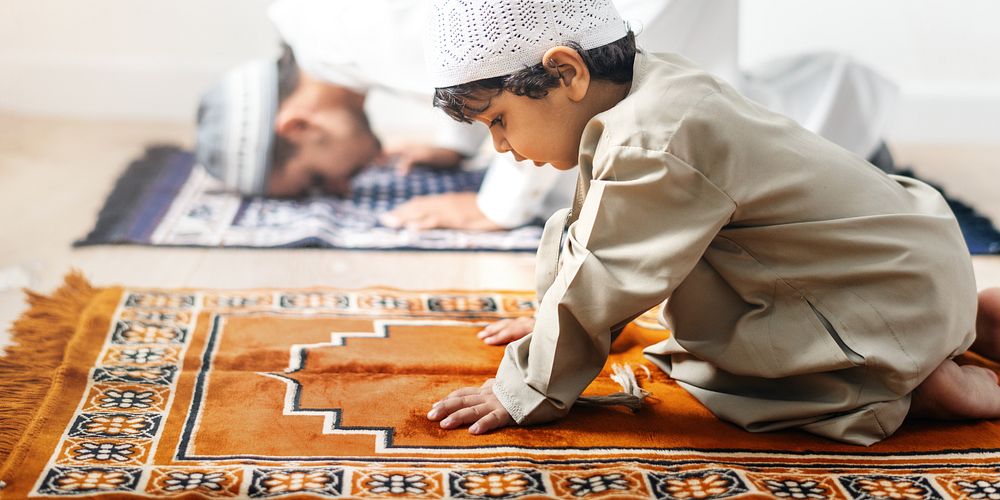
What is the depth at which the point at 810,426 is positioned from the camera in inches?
49.8

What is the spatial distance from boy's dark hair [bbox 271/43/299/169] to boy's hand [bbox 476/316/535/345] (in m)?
0.93

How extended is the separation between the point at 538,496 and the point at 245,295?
0.78 meters

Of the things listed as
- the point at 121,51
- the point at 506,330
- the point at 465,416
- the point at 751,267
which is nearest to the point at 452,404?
the point at 465,416

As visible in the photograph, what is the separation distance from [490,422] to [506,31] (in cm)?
46

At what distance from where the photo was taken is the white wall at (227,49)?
2.98 m

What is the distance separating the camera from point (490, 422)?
1238mm

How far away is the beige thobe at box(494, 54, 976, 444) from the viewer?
1141mm

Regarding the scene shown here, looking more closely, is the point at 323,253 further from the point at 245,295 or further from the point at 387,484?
the point at 387,484

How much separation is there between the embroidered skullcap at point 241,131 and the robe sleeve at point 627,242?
1276 millimetres

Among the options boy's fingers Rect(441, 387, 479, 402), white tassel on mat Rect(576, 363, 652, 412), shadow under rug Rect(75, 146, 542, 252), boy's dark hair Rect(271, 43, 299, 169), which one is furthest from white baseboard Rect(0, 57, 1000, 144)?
boy's fingers Rect(441, 387, 479, 402)

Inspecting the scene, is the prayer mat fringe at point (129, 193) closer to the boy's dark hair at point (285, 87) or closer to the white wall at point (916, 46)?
the boy's dark hair at point (285, 87)

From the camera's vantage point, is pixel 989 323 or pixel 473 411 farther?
pixel 989 323

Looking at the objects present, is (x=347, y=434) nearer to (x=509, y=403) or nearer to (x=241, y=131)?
(x=509, y=403)

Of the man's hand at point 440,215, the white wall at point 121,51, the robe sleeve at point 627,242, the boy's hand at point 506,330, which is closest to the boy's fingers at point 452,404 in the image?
the robe sleeve at point 627,242
